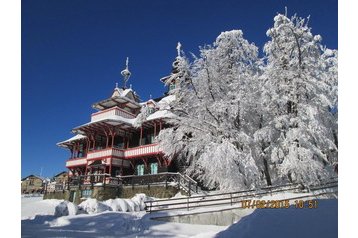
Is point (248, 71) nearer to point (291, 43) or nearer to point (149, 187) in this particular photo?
point (291, 43)

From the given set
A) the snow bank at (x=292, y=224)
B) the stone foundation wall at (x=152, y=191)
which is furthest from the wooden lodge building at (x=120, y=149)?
the snow bank at (x=292, y=224)

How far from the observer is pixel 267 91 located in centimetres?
1441

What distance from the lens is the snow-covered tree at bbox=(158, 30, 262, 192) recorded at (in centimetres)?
1380

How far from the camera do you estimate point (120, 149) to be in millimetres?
28828

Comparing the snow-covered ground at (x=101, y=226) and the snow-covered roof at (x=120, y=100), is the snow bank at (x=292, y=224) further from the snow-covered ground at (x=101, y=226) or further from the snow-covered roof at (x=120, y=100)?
the snow-covered roof at (x=120, y=100)

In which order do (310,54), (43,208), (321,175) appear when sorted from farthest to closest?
(43,208) < (310,54) < (321,175)

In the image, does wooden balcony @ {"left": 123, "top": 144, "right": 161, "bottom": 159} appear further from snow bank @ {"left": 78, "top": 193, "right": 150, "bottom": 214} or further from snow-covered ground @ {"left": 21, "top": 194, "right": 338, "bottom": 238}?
snow-covered ground @ {"left": 21, "top": 194, "right": 338, "bottom": 238}

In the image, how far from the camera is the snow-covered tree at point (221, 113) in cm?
1380

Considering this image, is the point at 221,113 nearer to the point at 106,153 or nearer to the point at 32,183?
the point at 106,153

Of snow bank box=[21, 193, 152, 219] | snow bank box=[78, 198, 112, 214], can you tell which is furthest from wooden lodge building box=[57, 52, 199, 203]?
snow bank box=[78, 198, 112, 214]

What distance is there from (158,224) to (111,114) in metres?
19.1
